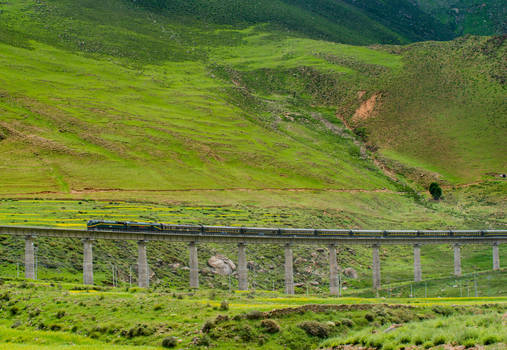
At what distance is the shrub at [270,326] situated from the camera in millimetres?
36281

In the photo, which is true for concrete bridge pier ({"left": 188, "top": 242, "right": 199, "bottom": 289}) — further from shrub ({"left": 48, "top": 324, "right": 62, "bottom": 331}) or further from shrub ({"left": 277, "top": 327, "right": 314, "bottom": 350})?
shrub ({"left": 277, "top": 327, "right": 314, "bottom": 350})

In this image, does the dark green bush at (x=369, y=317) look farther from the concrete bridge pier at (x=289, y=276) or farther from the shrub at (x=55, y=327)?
the concrete bridge pier at (x=289, y=276)

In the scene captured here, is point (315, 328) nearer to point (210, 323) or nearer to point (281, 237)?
point (210, 323)

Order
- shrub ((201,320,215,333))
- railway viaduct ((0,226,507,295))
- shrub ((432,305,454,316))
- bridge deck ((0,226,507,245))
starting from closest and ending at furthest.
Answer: shrub ((201,320,215,333)) → shrub ((432,305,454,316)) → railway viaduct ((0,226,507,295)) → bridge deck ((0,226,507,245))

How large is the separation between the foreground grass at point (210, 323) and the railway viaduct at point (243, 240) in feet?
84.2

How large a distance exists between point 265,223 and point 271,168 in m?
51.2

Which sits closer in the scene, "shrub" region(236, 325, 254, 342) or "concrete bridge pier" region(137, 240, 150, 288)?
"shrub" region(236, 325, 254, 342)

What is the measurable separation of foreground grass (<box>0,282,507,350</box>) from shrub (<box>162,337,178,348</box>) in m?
0.34

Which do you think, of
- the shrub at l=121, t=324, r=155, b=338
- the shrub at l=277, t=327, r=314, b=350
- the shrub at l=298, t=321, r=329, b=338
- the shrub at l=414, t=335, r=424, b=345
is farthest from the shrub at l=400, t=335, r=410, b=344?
the shrub at l=121, t=324, r=155, b=338

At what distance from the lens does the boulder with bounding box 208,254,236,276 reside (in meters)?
90.6

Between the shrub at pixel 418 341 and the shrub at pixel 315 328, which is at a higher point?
the shrub at pixel 418 341

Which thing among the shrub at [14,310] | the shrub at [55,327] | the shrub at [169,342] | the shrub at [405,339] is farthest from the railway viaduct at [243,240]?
the shrub at [405,339]

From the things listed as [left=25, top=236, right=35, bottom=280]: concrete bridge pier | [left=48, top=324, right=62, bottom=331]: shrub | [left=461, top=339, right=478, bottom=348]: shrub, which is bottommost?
[left=25, top=236, right=35, bottom=280]: concrete bridge pier

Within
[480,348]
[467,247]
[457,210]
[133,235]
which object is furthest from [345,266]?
[480,348]
